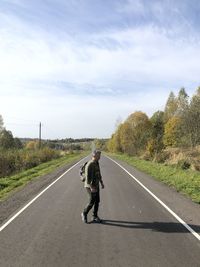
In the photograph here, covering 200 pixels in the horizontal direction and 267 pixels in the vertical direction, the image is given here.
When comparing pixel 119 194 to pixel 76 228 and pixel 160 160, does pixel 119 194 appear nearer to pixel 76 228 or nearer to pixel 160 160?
pixel 76 228

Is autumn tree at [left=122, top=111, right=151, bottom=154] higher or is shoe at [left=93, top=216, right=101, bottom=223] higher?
autumn tree at [left=122, top=111, right=151, bottom=154]

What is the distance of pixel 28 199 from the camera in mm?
13945

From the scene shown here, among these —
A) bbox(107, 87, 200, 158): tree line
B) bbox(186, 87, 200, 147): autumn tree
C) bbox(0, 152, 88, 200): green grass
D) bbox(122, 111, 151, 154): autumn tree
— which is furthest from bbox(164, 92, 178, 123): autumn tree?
bbox(0, 152, 88, 200): green grass

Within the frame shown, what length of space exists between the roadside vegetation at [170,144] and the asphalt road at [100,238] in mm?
4121

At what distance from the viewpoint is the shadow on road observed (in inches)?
347

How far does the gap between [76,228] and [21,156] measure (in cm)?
3084

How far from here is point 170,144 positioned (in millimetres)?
69312

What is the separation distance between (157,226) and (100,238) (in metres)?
1.76

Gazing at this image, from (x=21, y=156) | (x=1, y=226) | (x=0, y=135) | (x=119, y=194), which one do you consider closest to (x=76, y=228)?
(x=1, y=226)

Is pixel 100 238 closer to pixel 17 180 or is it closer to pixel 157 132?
pixel 17 180

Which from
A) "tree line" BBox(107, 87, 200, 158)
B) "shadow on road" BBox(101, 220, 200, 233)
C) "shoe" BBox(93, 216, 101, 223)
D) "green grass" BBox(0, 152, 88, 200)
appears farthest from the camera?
"tree line" BBox(107, 87, 200, 158)

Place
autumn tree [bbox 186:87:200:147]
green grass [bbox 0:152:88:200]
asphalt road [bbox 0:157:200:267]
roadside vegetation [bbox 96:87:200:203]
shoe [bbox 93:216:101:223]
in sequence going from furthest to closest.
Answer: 1. autumn tree [bbox 186:87:200:147]
2. roadside vegetation [bbox 96:87:200:203]
3. green grass [bbox 0:152:88:200]
4. shoe [bbox 93:216:101:223]
5. asphalt road [bbox 0:157:200:267]

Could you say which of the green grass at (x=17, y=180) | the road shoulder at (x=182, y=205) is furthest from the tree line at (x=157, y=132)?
the road shoulder at (x=182, y=205)

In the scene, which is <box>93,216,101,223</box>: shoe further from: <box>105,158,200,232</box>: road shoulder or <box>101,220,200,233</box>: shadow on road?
<box>105,158,200,232</box>: road shoulder
